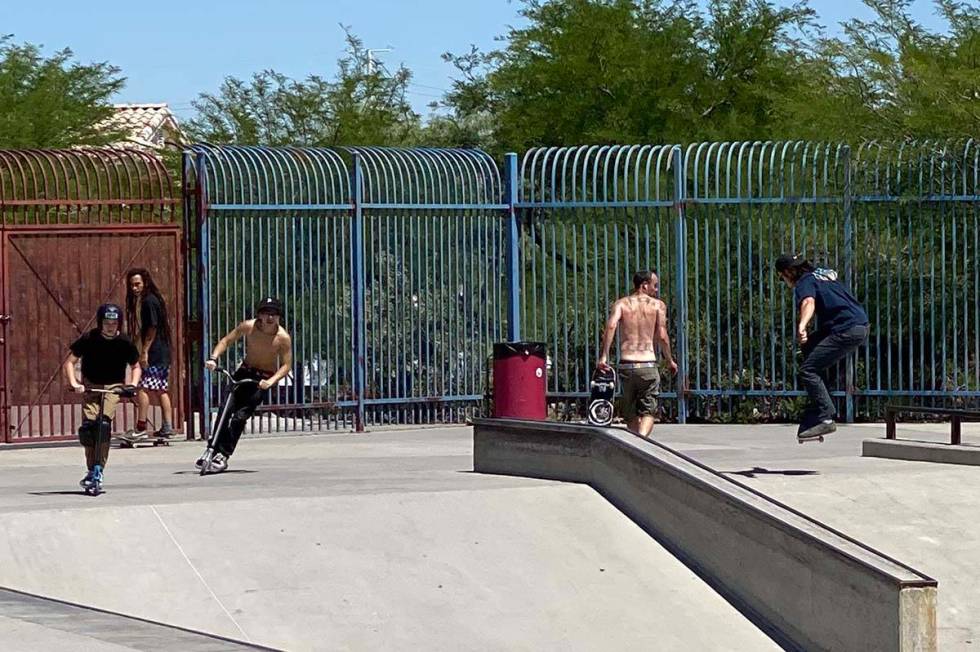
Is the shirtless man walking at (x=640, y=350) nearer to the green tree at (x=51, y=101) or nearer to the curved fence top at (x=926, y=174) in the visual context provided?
the curved fence top at (x=926, y=174)

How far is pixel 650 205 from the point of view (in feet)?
57.4

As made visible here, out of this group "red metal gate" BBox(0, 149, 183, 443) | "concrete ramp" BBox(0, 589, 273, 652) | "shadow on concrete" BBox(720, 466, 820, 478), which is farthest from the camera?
"red metal gate" BBox(0, 149, 183, 443)

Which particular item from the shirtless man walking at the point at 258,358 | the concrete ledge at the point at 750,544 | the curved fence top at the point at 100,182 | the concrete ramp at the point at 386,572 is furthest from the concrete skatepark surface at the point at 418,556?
the curved fence top at the point at 100,182

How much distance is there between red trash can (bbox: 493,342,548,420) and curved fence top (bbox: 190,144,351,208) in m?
2.29

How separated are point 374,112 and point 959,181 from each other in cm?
1746

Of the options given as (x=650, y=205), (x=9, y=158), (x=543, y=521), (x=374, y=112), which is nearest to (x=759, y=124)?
(x=374, y=112)

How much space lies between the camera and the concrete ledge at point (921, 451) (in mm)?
13062

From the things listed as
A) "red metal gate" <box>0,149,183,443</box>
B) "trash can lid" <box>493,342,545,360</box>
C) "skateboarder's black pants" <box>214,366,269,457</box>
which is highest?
"red metal gate" <box>0,149,183,443</box>

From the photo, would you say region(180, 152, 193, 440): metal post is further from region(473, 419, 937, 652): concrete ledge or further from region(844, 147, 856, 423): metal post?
region(844, 147, 856, 423): metal post

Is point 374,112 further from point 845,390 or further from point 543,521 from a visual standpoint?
Answer: point 543,521

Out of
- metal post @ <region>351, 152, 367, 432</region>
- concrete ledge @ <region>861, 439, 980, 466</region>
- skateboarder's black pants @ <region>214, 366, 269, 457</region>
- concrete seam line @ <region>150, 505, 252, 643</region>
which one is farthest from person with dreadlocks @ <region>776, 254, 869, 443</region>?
metal post @ <region>351, 152, 367, 432</region>

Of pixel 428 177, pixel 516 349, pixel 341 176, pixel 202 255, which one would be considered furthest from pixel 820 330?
pixel 202 255

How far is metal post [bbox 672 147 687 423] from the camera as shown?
17328 millimetres

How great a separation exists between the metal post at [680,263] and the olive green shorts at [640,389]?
10.8 ft
